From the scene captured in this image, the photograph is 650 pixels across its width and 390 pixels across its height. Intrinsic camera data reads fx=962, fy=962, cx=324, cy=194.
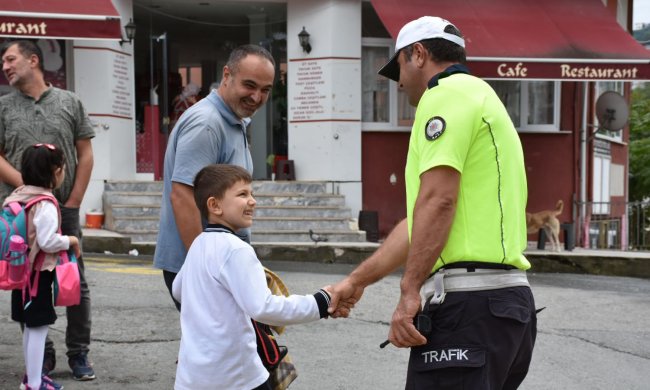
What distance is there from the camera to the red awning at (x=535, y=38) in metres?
15.8

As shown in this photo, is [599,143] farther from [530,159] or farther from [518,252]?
[518,252]

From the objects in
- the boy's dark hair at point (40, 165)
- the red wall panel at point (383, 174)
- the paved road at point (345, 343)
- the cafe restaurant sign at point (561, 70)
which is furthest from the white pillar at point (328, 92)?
the boy's dark hair at point (40, 165)

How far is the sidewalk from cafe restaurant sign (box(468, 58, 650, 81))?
3416 millimetres

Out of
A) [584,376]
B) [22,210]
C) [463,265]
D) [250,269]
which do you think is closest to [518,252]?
[463,265]

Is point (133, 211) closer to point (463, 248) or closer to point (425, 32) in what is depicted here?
point (425, 32)

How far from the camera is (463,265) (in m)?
3.20

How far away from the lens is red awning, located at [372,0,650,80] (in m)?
15.8

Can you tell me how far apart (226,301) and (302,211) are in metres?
11.9

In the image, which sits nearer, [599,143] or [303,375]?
[303,375]

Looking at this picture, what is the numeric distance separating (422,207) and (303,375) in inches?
135

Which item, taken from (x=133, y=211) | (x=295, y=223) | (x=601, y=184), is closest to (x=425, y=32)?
(x=295, y=223)

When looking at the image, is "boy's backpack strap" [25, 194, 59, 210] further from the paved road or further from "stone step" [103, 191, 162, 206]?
"stone step" [103, 191, 162, 206]

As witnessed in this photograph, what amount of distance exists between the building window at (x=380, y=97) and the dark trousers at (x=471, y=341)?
14.0 m

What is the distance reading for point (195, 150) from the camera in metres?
4.13
